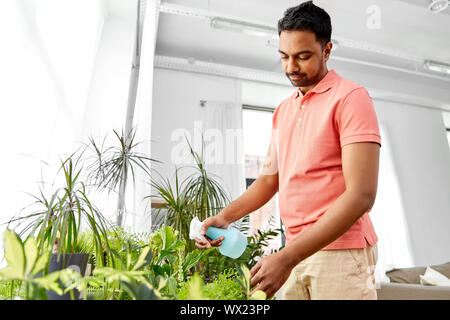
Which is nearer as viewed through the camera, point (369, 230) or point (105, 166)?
point (369, 230)

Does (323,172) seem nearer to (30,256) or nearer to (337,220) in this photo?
(337,220)

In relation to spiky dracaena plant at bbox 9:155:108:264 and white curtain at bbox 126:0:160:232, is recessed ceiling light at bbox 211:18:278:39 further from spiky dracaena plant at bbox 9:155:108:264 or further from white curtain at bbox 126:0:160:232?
spiky dracaena plant at bbox 9:155:108:264

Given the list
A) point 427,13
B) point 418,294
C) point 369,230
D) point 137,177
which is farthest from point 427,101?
point 369,230

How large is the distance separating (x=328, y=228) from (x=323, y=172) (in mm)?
218

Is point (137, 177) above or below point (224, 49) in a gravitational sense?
below

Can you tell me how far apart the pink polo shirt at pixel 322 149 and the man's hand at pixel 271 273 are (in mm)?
251

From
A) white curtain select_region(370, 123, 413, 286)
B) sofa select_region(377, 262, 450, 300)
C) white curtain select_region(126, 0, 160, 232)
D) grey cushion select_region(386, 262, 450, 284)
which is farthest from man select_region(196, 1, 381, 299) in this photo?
white curtain select_region(370, 123, 413, 286)

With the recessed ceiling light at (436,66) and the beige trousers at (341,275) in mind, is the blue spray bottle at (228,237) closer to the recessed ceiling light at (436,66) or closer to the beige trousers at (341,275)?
the beige trousers at (341,275)

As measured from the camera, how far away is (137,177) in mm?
2338
